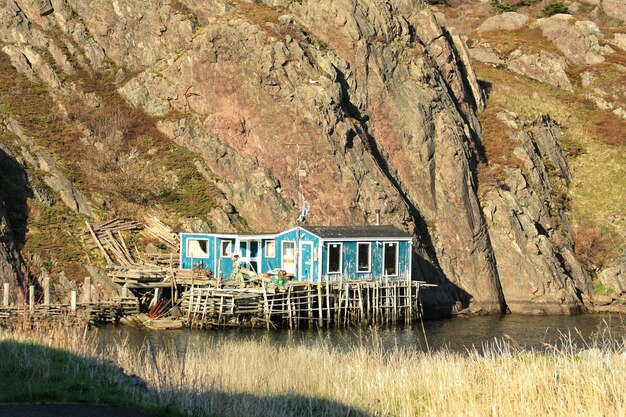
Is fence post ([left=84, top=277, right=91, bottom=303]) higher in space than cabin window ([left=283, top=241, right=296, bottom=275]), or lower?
lower

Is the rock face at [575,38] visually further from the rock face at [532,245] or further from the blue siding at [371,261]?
the blue siding at [371,261]

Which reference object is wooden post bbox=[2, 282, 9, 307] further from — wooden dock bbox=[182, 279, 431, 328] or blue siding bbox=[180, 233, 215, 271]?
blue siding bbox=[180, 233, 215, 271]

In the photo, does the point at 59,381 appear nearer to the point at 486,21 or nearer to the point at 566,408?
the point at 566,408

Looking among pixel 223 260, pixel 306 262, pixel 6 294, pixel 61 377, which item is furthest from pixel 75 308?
pixel 61 377

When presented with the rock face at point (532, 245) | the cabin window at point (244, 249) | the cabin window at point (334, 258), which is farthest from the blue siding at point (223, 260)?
the rock face at point (532, 245)

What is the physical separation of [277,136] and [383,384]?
45.4 metres

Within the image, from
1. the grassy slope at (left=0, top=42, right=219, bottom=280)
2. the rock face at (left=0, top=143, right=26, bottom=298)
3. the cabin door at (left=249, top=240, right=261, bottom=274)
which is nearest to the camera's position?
the rock face at (left=0, top=143, right=26, bottom=298)

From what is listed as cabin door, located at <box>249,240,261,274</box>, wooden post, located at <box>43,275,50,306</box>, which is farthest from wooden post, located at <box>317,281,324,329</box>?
wooden post, located at <box>43,275,50,306</box>

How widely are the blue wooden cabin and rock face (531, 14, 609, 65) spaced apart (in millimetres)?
63428

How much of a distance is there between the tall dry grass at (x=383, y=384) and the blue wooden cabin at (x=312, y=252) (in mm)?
28735

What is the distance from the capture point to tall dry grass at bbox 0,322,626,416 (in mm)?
18438

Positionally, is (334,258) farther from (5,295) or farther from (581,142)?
(581,142)

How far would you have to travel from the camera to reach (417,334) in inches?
2005

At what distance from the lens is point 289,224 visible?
62.4 m
